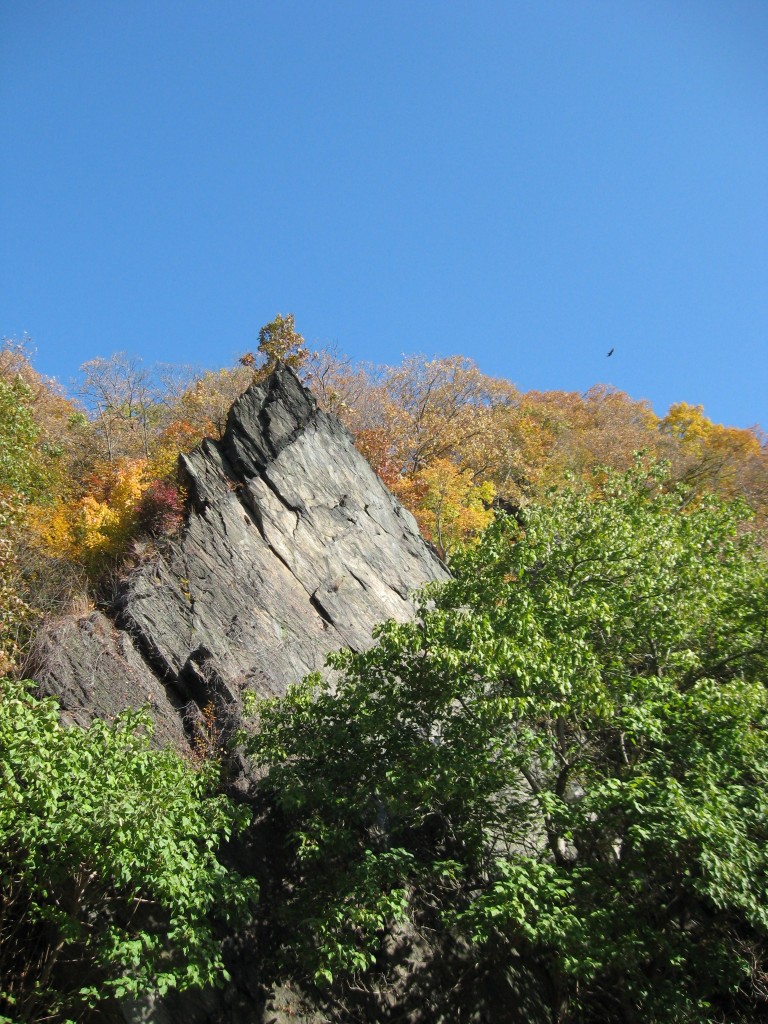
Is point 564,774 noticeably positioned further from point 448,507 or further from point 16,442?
point 448,507

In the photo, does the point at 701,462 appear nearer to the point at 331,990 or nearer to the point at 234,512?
the point at 234,512

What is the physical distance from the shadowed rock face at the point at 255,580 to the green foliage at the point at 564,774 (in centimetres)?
349

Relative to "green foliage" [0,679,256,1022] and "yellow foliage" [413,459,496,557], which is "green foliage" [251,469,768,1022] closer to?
"green foliage" [0,679,256,1022]

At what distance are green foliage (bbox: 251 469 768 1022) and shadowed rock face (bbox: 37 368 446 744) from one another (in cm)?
349

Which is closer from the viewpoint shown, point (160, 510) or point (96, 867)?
point (96, 867)

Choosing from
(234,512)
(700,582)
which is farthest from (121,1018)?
(234,512)

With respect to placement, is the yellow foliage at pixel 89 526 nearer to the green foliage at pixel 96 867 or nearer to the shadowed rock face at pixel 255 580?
the shadowed rock face at pixel 255 580

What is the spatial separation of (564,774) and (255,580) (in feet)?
35.1

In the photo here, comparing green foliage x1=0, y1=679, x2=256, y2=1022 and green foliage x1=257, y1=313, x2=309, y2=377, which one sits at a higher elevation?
green foliage x1=257, y1=313, x2=309, y2=377

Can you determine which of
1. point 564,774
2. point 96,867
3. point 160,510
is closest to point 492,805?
point 564,774

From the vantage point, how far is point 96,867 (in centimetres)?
871

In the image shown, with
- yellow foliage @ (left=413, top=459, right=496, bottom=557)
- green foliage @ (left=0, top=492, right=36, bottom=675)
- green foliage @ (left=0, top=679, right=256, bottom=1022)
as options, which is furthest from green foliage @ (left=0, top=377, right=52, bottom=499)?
yellow foliage @ (left=413, top=459, right=496, bottom=557)

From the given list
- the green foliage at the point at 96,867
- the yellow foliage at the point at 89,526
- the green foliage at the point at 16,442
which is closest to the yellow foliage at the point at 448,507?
the yellow foliage at the point at 89,526

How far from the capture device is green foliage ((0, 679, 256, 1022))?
826 cm
